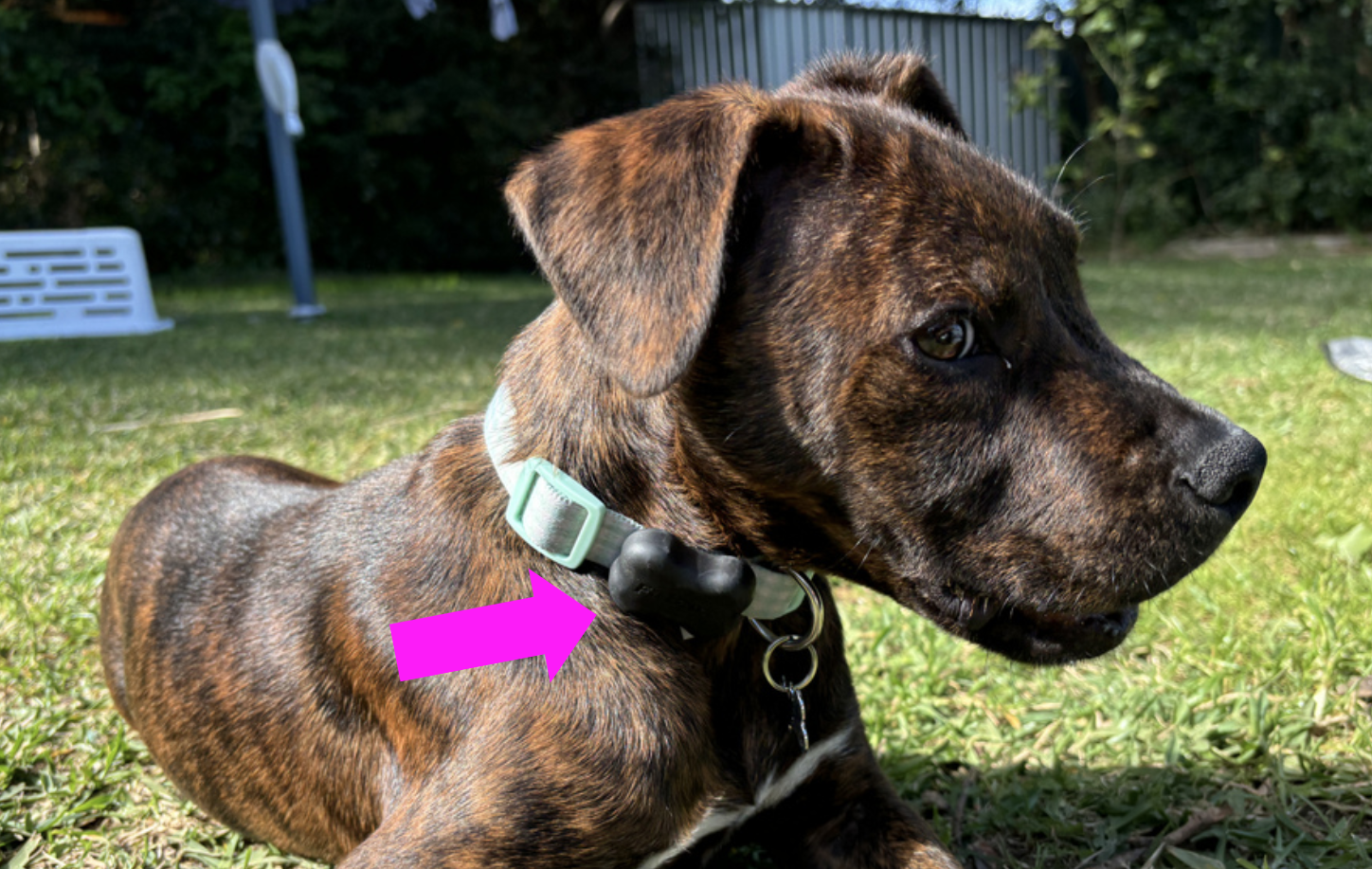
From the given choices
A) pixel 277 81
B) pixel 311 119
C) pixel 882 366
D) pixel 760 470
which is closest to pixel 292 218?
pixel 277 81

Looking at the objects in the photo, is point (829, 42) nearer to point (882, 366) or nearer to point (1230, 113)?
point (1230, 113)

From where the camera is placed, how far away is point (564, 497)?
1873 mm

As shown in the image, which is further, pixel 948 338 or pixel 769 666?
pixel 769 666

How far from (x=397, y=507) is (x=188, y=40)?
1632cm

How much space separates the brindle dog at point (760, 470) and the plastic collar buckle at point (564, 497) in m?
0.06

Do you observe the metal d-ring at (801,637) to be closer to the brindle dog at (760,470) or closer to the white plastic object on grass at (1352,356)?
the brindle dog at (760,470)

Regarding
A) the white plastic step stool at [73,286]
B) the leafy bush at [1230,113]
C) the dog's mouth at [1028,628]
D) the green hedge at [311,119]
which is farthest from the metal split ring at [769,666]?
the leafy bush at [1230,113]

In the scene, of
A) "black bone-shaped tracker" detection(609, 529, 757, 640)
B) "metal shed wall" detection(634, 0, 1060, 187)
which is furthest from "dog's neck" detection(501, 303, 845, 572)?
"metal shed wall" detection(634, 0, 1060, 187)

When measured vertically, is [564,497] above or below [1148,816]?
above

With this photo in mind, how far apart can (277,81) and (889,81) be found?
10.0 m

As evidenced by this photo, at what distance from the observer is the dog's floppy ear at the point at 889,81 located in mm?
2568

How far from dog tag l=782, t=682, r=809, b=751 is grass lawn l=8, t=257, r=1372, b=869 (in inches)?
17.5

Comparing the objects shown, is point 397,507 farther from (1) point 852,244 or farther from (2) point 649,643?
(1) point 852,244

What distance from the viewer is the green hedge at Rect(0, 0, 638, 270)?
1500cm
